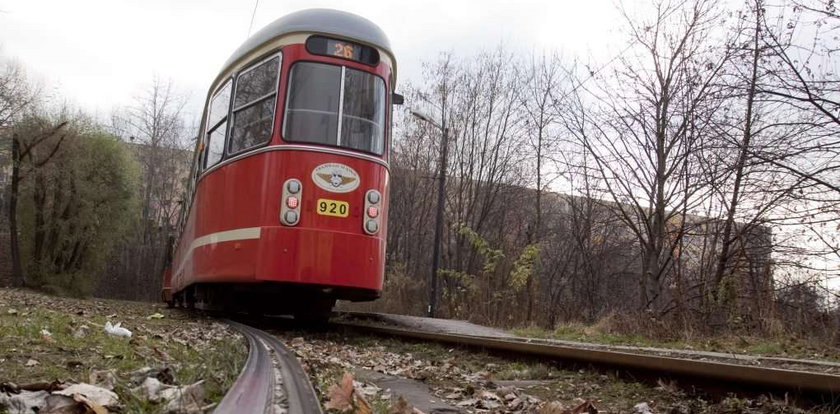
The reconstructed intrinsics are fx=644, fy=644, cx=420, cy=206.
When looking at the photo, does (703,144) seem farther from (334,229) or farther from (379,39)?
(334,229)

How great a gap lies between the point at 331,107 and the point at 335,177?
2.80 feet

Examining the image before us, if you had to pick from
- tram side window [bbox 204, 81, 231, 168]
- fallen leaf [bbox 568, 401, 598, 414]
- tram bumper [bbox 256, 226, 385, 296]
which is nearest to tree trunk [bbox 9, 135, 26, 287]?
tram side window [bbox 204, 81, 231, 168]

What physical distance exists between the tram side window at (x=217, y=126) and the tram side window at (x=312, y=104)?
1431 mm

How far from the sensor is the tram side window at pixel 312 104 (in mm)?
7395

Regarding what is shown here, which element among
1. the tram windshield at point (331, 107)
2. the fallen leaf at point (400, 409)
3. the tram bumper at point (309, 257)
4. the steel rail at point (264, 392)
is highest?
the tram windshield at point (331, 107)

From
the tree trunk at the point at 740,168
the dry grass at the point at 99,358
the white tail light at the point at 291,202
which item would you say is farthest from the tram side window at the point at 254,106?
the tree trunk at the point at 740,168

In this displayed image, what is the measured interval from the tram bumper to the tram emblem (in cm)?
53

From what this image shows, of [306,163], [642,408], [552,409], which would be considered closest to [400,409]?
[552,409]

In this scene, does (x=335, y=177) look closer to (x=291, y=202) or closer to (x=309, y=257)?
(x=291, y=202)

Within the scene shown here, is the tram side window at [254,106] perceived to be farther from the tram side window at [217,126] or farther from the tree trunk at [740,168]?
the tree trunk at [740,168]

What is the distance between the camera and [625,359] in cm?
391

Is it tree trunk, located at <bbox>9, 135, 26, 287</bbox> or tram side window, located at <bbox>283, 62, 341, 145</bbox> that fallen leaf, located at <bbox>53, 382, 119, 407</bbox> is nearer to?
tram side window, located at <bbox>283, 62, 341, 145</bbox>

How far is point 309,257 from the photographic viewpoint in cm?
702

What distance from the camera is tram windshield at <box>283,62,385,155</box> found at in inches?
292
